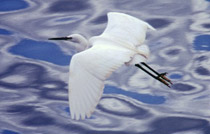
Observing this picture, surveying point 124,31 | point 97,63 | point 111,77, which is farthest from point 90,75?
point 111,77

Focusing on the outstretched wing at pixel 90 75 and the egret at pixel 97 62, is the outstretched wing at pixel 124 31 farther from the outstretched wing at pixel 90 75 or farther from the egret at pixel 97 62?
the outstretched wing at pixel 90 75

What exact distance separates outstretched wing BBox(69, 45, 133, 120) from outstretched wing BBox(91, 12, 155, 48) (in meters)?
0.35

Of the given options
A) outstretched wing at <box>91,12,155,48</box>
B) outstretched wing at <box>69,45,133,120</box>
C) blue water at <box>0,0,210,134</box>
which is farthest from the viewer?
blue water at <box>0,0,210,134</box>

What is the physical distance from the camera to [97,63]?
3926 millimetres

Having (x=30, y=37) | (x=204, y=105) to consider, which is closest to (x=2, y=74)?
(x=30, y=37)

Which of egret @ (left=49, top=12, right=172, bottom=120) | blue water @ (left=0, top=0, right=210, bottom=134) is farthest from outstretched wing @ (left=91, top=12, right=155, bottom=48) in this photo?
blue water @ (left=0, top=0, right=210, bottom=134)

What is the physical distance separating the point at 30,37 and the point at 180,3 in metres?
1.67

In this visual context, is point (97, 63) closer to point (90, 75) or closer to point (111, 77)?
point (90, 75)

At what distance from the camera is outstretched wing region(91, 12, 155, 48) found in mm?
4504

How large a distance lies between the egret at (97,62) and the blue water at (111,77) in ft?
3.09

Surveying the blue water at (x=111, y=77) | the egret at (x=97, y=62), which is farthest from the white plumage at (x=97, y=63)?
the blue water at (x=111, y=77)

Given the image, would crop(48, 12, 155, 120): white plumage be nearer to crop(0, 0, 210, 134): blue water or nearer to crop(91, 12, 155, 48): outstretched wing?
crop(91, 12, 155, 48): outstretched wing

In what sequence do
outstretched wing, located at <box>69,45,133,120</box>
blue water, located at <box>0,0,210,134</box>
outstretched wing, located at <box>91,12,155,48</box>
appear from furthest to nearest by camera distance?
blue water, located at <box>0,0,210,134</box> → outstretched wing, located at <box>91,12,155,48</box> → outstretched wing, located at <box>69,45,133,120</box>

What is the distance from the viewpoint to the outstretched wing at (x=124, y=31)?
450 cm
